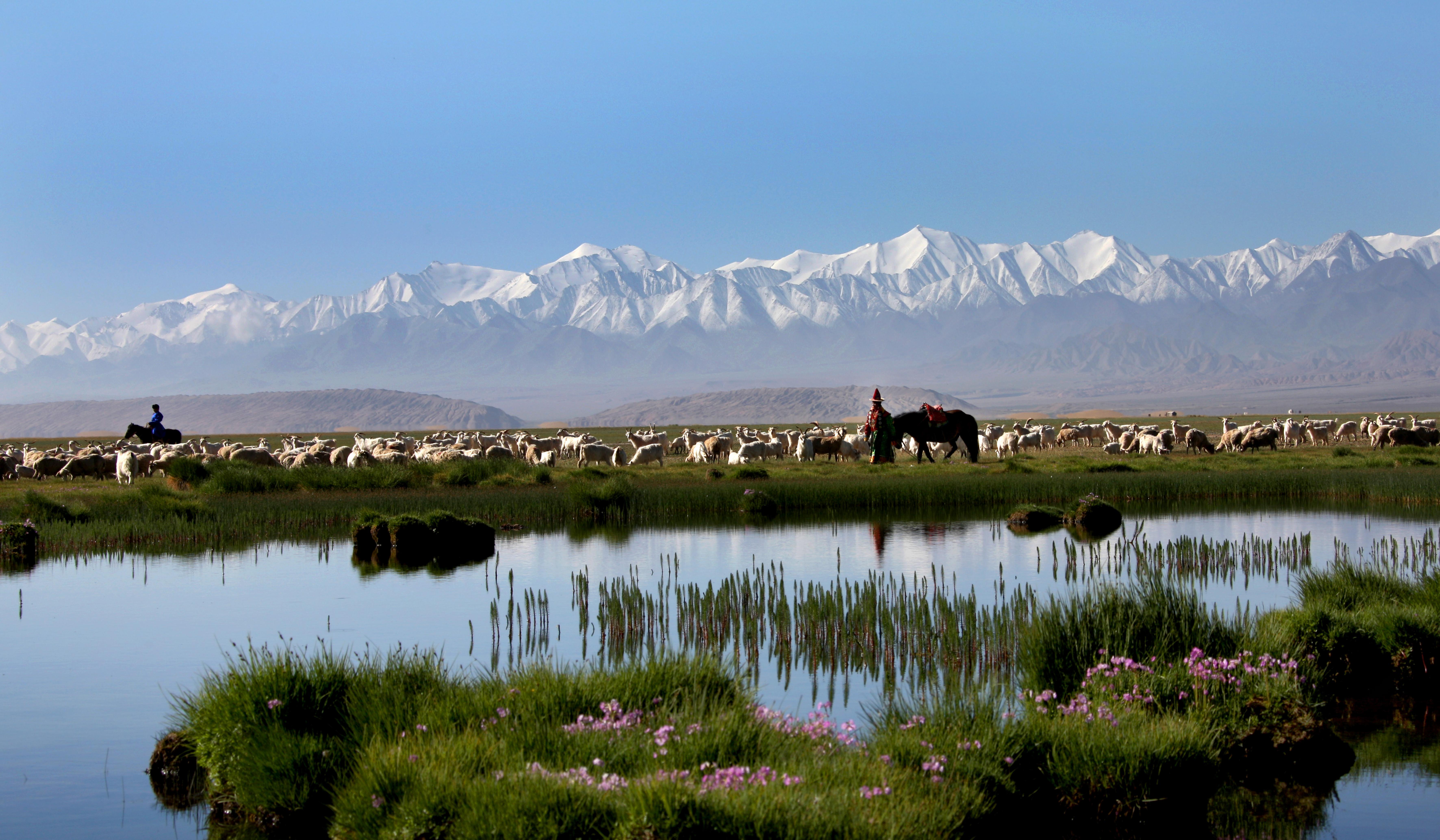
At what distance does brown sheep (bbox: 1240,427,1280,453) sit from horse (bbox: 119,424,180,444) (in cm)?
4383

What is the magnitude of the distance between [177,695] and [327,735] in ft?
10.3

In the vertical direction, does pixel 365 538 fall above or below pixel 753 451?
below

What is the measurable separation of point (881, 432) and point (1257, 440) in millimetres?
23143

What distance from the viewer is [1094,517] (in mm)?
27250

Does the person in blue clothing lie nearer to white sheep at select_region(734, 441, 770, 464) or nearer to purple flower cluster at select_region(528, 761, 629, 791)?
white sheep at select_region(734, 441, 770, 464)

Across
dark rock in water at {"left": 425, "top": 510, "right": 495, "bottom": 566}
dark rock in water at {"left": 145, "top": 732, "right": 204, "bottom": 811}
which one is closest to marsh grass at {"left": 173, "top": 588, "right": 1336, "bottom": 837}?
dark rock in water at {"left": 145, "top": 732, "right": 204, "bottom": 811}

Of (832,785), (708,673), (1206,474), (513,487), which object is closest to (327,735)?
(708,673)

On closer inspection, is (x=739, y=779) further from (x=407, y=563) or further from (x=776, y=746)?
(x=407, y=563)

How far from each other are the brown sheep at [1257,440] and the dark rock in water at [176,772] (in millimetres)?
49378

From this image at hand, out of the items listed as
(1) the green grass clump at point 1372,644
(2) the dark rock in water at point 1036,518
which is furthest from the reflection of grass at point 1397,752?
(2) the dark rock in water at point 1036,518

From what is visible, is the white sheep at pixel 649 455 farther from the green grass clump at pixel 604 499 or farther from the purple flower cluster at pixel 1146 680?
the purple flower cluster at pixel 1146 680

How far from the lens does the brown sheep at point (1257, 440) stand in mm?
52656

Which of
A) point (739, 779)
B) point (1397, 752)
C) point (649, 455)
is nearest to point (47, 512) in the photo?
point (649, 455)

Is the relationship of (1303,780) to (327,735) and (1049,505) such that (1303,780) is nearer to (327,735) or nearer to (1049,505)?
(327,735)
